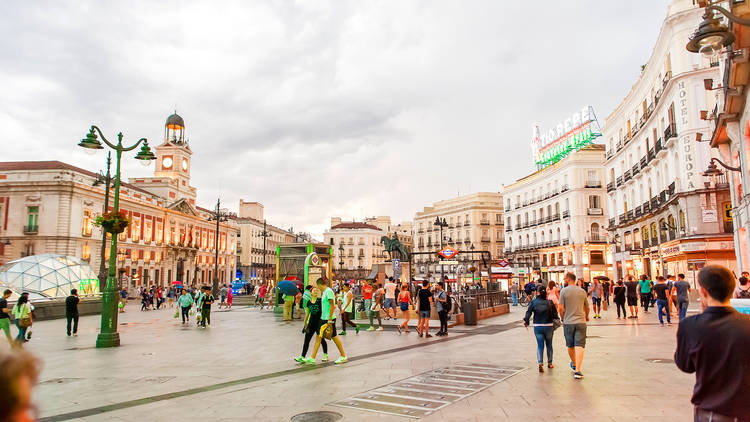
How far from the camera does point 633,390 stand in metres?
7.30

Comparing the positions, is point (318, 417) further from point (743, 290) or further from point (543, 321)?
point (743, 290)

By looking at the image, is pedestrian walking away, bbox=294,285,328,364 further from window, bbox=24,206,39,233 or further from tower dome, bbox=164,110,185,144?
tower dome, bbox=164,110,185,144

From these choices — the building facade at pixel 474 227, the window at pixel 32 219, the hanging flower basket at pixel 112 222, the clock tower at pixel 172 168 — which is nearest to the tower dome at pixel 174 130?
the clock tower at pixel 172 168

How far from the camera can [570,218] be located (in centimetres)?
5331

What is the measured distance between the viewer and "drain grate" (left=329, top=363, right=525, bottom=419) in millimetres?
6578

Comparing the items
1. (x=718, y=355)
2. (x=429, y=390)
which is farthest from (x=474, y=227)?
(x=718, y=355)

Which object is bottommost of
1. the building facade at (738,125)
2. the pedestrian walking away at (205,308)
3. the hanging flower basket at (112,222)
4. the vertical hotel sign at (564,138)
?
the pedestrian walking away at (205,308)

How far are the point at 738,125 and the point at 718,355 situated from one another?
60.4 feet

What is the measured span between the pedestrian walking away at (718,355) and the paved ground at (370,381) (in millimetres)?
2980

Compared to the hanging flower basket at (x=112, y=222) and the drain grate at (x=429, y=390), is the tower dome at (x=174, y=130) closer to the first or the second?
the hanging flower basket at (x=112, y=222)

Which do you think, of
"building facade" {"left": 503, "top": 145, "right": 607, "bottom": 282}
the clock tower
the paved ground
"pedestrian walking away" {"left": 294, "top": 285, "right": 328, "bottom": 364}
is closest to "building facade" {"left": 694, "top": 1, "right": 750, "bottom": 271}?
the paved ground

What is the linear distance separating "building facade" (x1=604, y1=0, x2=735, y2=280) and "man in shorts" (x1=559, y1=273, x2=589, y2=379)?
23.5m

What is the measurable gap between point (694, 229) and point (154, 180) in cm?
6476

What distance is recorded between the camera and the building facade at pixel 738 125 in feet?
42.9
